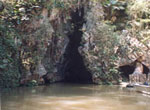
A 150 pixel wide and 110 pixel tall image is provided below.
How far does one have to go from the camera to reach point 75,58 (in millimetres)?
23094

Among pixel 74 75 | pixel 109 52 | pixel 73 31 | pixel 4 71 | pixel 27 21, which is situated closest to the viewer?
pixel 4 71

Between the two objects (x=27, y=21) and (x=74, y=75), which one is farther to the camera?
(x=74, y=75)

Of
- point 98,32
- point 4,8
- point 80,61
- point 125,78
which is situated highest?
point 4,8

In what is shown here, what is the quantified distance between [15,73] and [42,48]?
2815 millimetres

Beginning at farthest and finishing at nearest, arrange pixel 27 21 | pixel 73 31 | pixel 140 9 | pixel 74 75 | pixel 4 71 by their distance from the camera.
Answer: pixel 74 75 < pixel 73 31 < pixel 140 9 < pixel 27 21 < pixel 4 71

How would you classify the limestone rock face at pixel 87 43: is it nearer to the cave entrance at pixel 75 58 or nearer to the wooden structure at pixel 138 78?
the cave entrance at pixel 75 58

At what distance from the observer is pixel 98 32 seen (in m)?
19.3

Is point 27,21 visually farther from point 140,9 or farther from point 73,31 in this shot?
point 140,9

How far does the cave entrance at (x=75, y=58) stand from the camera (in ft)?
70.6

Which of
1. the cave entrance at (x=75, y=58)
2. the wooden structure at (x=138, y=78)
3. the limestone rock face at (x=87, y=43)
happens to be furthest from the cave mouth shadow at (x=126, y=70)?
the cave entrance at (x=75, y=58)

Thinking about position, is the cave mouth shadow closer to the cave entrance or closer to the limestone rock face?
the limestone rock face

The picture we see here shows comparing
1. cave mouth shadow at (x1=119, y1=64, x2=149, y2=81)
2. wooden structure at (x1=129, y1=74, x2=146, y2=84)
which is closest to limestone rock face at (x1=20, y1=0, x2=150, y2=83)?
wooden structure at (x1=129, y1=74, x2=146, y2=84)

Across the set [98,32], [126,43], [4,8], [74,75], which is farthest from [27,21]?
[74,75]

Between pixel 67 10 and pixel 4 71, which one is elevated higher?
pixel 67 10
